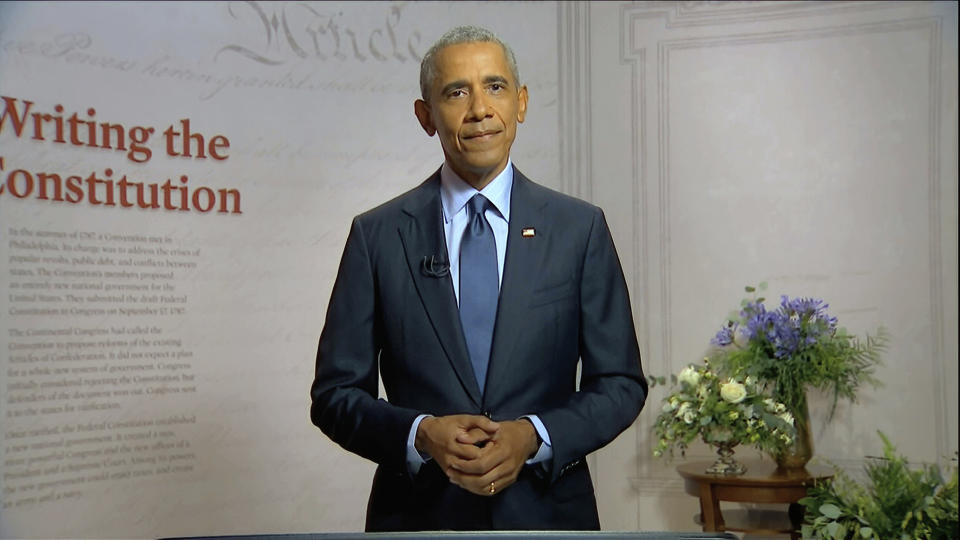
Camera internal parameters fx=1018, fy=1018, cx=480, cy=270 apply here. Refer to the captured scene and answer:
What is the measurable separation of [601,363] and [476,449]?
34 centimetres

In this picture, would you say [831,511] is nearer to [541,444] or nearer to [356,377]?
[541,444]

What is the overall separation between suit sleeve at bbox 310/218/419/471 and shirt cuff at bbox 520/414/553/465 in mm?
198

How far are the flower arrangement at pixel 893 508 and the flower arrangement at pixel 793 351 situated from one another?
1858mm

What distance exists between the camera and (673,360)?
5.05 meters

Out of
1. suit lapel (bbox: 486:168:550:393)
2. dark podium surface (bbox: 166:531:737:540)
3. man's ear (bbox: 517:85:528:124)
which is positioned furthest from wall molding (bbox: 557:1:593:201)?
dark podium surface (bbox: 166:531:737:540)

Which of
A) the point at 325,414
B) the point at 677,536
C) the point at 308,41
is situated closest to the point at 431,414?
the point at 325,414

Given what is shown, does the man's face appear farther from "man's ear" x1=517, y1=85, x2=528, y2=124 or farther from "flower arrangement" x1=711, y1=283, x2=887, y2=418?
"flower arrangement" x1=711, y1=283, x2=887, y2=418

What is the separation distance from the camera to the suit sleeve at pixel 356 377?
169cm

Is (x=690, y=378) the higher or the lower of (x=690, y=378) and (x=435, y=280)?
the lower

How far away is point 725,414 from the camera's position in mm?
4184

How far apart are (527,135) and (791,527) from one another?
2193mm

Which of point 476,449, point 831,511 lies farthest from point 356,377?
point 831,511

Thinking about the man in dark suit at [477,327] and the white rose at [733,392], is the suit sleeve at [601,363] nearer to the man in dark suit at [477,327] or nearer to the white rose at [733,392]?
the man in dark suit at [477,327]

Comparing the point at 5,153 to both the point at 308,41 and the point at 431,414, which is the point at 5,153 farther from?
the point at 431,414
